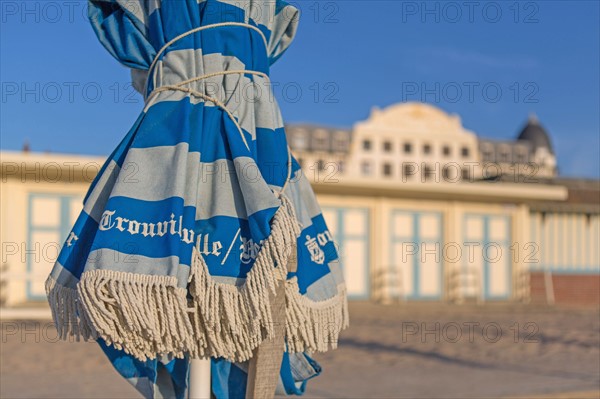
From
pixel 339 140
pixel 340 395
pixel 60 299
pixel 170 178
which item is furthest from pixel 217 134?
pixel 339 140

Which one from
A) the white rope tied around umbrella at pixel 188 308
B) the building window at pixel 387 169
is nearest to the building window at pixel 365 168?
the building window at pixel 387 169

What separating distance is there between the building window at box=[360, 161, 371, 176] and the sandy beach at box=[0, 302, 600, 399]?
61.2 meters

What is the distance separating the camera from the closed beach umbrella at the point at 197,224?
1.92m

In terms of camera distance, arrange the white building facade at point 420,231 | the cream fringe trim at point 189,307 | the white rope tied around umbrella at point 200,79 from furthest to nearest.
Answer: the white building facade at point 420,231 < the white rope tied around umbrella at point 200,79 < the cream fringe trim at point 189,307

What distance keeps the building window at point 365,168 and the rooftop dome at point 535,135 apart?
79.6ft

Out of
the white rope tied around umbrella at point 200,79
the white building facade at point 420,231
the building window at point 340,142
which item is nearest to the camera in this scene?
the white rope tied around umbrella at point 200,79

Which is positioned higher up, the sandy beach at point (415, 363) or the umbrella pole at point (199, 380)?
the umbrella pole at point (199, 380)

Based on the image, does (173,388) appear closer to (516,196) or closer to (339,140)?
(516,196)

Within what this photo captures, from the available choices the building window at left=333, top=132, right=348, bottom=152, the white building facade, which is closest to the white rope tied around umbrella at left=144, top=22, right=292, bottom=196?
the white building facade

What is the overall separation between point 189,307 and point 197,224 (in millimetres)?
227

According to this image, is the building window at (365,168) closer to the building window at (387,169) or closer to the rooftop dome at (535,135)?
the building window at (387,169)

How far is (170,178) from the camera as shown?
2020 mm

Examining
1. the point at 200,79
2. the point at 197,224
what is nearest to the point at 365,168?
the point at 200,79

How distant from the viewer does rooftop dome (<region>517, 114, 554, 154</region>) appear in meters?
88.4
